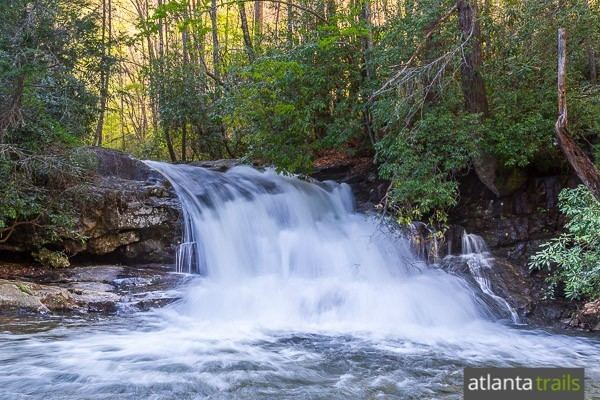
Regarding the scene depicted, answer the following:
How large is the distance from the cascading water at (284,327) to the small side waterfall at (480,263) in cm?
18

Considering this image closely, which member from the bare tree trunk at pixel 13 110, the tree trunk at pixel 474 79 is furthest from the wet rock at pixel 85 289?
the tree trunk at pixel 474 79

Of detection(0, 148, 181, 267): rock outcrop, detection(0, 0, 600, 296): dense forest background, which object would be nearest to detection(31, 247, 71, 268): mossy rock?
detection(0, 148, 181, 267): rock outcrop

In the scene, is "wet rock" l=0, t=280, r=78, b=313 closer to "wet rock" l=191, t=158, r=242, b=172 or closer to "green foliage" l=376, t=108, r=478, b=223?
"green foliage" l=376, t=108, r=478, b=223

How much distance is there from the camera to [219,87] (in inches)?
623

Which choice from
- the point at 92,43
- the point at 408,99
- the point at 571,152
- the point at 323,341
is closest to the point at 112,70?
the point at 92,43

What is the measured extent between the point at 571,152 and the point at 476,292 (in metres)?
2.78

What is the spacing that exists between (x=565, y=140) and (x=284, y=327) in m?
5.40

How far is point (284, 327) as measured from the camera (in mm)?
7113

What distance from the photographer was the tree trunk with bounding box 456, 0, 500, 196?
932 centimetres

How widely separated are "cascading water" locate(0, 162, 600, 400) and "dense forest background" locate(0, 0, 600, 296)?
4.53 ft

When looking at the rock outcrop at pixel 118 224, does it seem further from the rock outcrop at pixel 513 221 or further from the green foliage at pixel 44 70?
the rock outcrop at pixel 513 221

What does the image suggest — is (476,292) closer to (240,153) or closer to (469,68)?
(469,68)

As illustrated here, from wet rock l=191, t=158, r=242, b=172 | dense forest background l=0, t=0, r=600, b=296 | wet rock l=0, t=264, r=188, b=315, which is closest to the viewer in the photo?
wet rock l=0, t=264, r=188, b=315

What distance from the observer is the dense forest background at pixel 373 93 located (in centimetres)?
752
